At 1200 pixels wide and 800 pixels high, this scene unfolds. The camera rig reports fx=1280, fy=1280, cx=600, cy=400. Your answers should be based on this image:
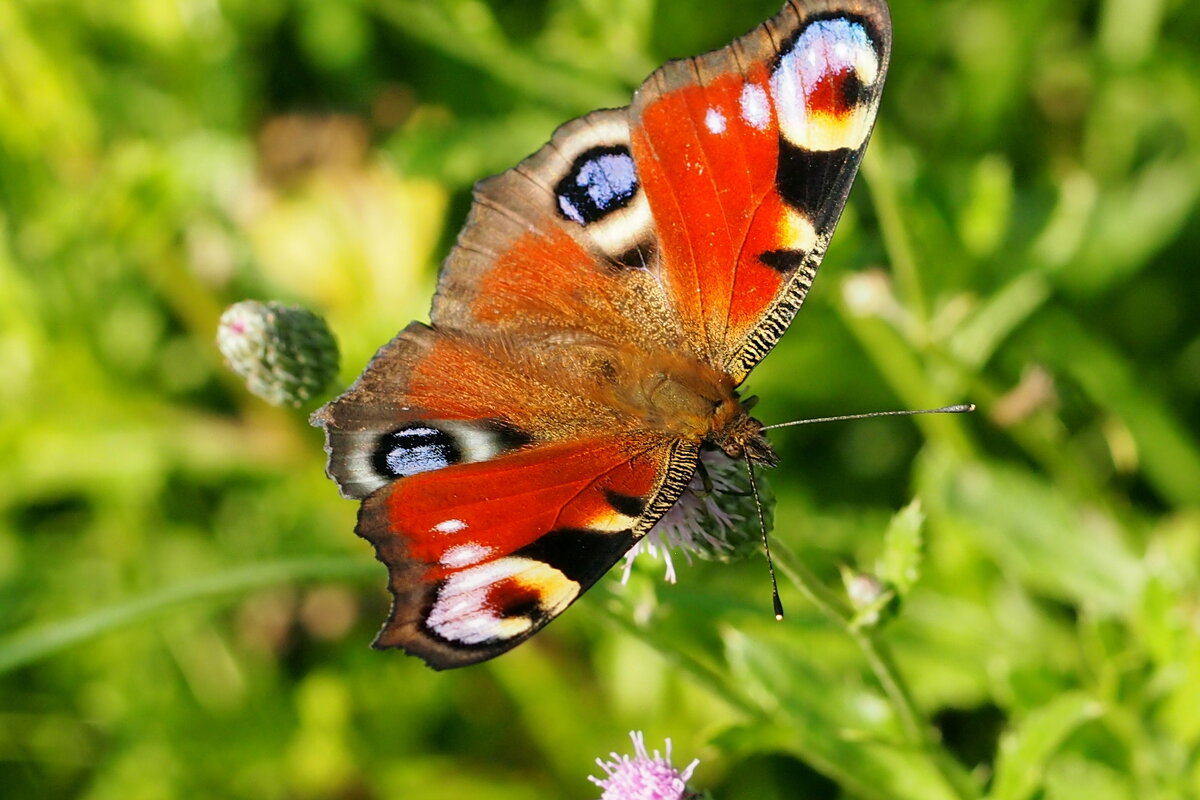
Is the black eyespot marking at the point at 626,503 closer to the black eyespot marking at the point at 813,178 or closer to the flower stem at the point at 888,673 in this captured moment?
the flower stem at the point at 888,673

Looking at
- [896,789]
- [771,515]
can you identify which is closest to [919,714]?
[896,789]

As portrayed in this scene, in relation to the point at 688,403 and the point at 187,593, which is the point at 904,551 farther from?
the point at 187,593

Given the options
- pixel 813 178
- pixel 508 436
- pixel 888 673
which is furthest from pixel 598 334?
pixel 888 673

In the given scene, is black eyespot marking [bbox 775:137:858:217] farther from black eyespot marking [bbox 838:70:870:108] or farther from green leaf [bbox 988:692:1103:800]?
green leaf [bbox 988:692:1103:800]

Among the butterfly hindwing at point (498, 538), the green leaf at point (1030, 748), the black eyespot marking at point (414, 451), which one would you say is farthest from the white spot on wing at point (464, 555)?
the green leaf at point (1030, 748)

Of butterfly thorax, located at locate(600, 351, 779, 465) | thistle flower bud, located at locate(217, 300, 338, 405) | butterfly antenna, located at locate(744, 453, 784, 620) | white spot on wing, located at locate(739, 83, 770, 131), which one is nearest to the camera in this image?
butterfly antenna, located at locate(744, 453, 784, 620)

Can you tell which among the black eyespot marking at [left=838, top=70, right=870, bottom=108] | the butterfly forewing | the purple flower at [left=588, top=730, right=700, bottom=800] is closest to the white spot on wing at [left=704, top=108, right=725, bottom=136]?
the butterfly forewing
